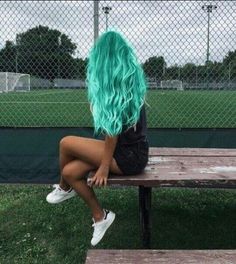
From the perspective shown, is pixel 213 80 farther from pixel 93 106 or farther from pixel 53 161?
pixel 93 106

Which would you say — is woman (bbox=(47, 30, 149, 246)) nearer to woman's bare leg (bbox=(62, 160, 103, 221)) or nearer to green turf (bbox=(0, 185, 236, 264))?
woman's bare leg (bbox=(62, 160, 103, 221))

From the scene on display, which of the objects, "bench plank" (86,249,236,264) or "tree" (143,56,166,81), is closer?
"bench plank" (86,249,236,264)

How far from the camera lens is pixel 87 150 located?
340 centimetres

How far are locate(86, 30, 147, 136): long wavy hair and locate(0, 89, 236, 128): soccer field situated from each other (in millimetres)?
3323

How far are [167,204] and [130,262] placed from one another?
2.64m

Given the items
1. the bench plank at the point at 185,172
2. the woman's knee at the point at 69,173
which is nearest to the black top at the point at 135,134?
the bench plank at the point at 185,172

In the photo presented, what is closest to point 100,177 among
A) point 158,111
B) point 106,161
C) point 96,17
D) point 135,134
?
point 106,161

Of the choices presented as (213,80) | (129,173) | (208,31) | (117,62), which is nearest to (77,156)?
(129,173)

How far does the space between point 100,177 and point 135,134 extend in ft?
1.32

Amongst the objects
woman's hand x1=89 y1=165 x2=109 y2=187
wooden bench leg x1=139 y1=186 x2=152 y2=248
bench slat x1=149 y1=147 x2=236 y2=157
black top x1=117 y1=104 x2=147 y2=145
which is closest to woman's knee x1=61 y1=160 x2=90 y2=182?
woman's hand x1=89 y1=165 x2=109 y2=187

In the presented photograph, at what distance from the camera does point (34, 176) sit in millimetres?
5539

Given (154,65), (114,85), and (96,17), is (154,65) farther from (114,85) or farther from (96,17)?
(114,85)

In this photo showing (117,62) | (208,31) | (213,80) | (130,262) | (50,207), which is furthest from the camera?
(213,80)

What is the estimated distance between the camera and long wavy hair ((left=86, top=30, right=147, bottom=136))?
10.6 feet
